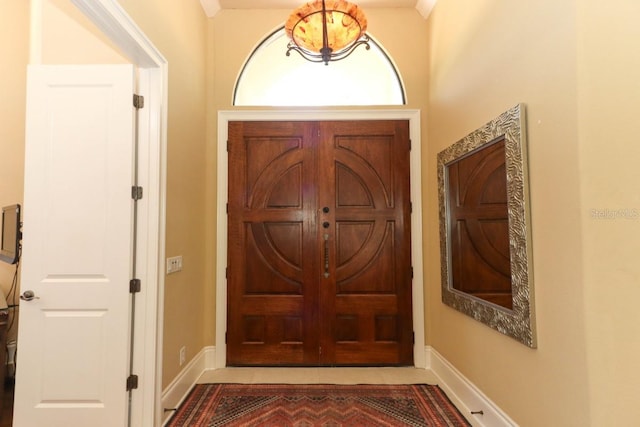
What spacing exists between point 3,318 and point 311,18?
8.99ft

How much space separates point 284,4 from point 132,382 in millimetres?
3312

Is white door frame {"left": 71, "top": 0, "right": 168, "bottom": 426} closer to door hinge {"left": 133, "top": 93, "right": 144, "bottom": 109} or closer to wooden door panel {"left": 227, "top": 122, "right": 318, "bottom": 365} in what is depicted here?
door hinge {"left": 133, "top": 93, "right": 144, "bottom": 109}

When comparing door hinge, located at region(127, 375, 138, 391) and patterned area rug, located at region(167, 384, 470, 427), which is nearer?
door hinge, located at region(127, 375, 138, 391)

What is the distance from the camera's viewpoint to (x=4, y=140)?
265 centimetres

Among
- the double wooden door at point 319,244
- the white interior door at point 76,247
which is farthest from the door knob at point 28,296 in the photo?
the double wooden door at point 319,244

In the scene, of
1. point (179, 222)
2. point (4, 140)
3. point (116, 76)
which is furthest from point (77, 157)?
point (4, 140)

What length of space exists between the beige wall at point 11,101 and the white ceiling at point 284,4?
1.54 m

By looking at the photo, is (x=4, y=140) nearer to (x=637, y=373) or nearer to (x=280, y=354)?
(x=280, y=354)

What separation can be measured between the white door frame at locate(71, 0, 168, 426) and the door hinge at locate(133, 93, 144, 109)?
0.08ft

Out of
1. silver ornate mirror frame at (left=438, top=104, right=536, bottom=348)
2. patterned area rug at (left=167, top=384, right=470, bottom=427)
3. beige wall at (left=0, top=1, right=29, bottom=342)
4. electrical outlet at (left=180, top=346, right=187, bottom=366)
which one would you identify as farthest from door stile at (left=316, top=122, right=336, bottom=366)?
beige wall at (left=0, top=1, right=29, bottom=342)

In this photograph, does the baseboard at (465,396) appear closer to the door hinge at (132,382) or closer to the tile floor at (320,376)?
the tile floor at (320,376)

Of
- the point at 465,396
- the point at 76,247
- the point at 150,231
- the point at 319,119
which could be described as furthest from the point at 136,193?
the point at 465,396

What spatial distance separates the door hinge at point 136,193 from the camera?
1.97m

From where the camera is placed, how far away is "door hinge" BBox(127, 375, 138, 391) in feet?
6.31
